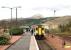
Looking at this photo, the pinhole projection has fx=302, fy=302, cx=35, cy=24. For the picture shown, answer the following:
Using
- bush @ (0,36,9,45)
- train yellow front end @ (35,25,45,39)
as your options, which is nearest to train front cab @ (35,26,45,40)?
train yellow front end @ (35,25,45,39)

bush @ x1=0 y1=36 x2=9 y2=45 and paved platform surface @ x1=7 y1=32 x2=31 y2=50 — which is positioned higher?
bush @ x1=0 y1=36 x2=9 y2=45

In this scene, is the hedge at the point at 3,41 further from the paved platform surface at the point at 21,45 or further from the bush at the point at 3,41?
the paved platform surface at the point at 21,45

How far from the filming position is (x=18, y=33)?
91.2 meters

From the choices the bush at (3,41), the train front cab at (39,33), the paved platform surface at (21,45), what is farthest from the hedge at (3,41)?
the train front cab at (39,33)

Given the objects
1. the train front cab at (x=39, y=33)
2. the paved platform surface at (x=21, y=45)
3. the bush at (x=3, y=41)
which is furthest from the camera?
the train front cab at (x=39, y=33)

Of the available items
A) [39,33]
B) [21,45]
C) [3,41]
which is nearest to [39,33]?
[39,33]

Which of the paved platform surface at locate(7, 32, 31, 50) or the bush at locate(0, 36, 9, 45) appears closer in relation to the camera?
the paved platform surface at locate(7, 32, 31, 50)

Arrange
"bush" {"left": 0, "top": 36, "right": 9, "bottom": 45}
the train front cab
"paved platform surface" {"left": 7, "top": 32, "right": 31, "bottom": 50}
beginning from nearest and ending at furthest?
"paved platform surface" {"left": 7, "top": 32, "right": 31, "bottom": 50}, "bush" {"left": 0, "top": 36, "right": 9, "bottom": 45}, the train front cab

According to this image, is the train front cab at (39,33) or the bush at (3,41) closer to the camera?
the bush at (3,41)

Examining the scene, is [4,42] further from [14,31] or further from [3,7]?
[14,31]

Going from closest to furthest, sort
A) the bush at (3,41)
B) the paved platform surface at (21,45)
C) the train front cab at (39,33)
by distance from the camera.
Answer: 1. the paved platform surface at (21,45)
2. the bush at (3,41)
3. the train front cab at (39,33)

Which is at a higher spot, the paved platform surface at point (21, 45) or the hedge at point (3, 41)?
the hedge at point (3, 41)

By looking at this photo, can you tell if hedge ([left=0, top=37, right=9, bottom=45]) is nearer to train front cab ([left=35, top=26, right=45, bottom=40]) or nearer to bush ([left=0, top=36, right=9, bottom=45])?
bush ([left=0, top=36, right=9, bottom=45])

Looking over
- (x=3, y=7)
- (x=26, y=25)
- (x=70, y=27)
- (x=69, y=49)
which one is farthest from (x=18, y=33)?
(x=26, y=25)
